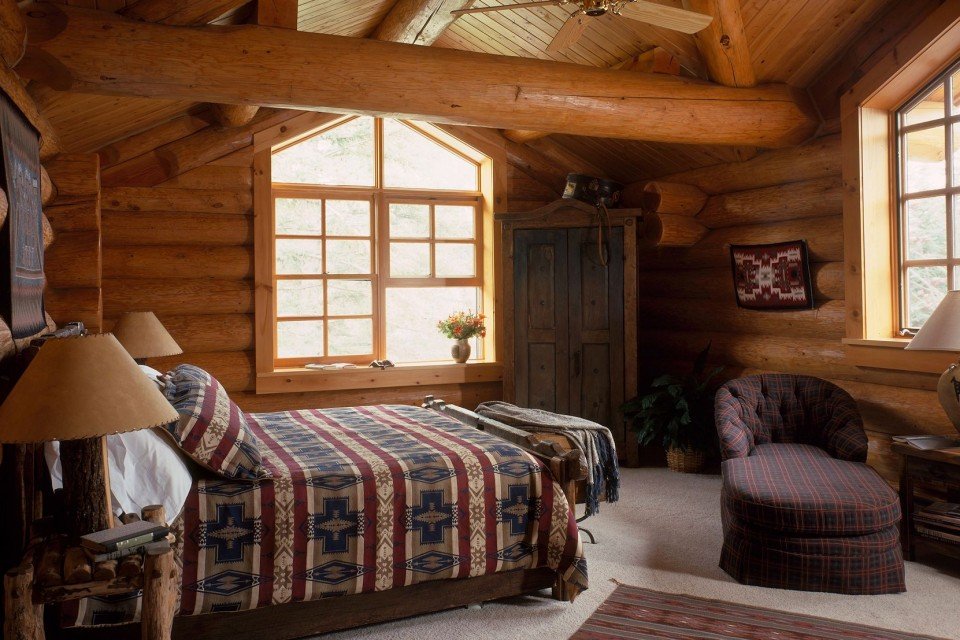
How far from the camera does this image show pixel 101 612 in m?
2.56

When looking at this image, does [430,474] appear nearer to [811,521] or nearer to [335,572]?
[335,572]

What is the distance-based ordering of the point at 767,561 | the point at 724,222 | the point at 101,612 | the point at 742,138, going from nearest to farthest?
the point at 101,612, the point at 767,561, the point at 742,138, the point at 724,222

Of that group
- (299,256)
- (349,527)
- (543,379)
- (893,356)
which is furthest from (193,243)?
(893,356)

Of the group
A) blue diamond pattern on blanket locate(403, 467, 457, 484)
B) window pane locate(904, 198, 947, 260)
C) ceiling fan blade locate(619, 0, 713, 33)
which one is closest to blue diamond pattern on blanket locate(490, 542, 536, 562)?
blue diamond pattern on blanket locate(403, 467, 457, 484)

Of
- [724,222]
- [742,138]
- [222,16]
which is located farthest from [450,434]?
[724,222]

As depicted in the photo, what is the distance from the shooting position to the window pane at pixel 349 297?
254 inches

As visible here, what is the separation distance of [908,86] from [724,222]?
1609mm

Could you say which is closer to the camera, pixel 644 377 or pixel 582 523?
pixel 582 523

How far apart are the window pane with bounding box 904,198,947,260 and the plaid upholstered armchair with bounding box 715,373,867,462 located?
1.00m

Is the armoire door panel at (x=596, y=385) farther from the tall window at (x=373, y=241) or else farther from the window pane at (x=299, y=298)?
the window pane at (x=299, y=298)

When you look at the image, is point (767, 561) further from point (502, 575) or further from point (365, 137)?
point (365, 137)

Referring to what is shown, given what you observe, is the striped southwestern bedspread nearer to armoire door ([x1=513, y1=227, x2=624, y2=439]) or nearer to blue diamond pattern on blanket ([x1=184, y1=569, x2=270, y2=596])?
blue diamond pattern on blanket ([x1=184, y1=569, x2=270, y2=596])

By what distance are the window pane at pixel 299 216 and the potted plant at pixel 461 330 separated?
4.31ft

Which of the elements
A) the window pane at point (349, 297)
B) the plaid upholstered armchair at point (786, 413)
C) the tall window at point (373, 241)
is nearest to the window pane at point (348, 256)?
the tall window at point (373, 241)
